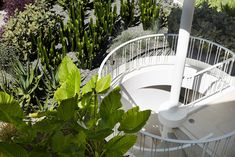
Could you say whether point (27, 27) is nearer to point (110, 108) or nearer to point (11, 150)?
point (110, 108)

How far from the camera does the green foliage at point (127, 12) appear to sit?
9.02m

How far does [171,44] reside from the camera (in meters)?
8.36

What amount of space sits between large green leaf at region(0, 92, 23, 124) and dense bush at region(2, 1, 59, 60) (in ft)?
12.1

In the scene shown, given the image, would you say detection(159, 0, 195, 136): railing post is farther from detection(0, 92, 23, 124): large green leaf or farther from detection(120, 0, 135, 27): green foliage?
detection(120, 0, 135, 27): green foliage

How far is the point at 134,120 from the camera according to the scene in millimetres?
4488

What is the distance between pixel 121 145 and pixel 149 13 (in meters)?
5.06

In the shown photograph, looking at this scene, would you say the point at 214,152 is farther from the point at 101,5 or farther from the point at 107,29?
the point at 101,5

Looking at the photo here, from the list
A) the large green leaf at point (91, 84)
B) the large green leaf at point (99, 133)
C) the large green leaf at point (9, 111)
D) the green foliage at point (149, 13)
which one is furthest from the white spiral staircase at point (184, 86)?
the green foliage at point (149, 13)

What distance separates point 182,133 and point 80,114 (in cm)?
183

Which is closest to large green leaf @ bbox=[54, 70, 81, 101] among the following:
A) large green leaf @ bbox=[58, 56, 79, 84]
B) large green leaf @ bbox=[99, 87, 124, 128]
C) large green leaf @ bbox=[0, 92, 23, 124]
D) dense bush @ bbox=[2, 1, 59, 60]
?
large green leaf @ bbox=[58, 56, 79, 84]

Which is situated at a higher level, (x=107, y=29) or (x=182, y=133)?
(x=107, y=29)

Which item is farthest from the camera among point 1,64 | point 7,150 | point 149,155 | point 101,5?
point 101,5

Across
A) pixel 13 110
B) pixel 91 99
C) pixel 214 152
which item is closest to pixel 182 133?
pixel 214 152

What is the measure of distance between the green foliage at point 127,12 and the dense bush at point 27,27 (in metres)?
1.60
